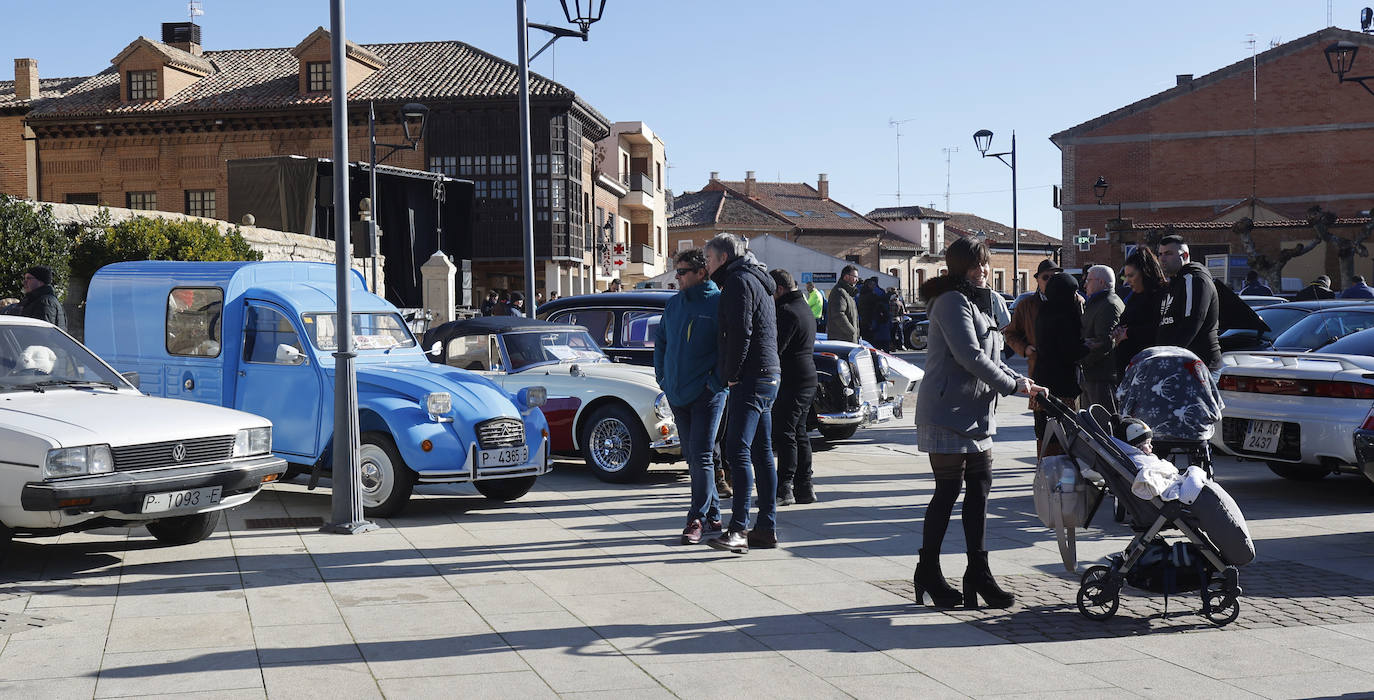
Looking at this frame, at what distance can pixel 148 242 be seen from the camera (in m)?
20.7

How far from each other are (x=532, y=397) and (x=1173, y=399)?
16.6 feet

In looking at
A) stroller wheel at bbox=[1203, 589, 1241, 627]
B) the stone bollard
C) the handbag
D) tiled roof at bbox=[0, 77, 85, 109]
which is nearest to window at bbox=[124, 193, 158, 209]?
tiled roof at bbox=[0, 77, 85, 109]

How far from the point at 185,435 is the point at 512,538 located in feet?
7.37

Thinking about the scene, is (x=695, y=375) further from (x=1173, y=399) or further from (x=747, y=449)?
(x=1173, y=399)

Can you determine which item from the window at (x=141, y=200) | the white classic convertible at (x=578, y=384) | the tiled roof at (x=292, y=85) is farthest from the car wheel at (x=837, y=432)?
the window at (x=141, y=200)

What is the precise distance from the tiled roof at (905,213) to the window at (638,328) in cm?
8269

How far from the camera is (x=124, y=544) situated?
8.51 m

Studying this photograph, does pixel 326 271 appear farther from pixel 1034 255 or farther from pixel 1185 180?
pixel 1034 255

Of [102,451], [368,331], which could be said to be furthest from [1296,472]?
[102,451]

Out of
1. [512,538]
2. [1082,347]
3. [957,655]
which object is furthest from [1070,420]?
[512,538]

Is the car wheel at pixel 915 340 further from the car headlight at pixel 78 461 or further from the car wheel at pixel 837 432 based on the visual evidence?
the car headlight at pixel 78 461

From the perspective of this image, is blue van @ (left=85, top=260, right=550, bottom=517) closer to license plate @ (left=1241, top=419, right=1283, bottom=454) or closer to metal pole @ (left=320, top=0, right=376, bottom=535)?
metal pole @ (left=320, top=0, right=376, bottom=535)

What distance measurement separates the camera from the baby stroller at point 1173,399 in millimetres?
7301

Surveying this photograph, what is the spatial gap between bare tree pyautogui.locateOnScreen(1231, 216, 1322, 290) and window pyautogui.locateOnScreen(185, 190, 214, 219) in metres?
37.9
